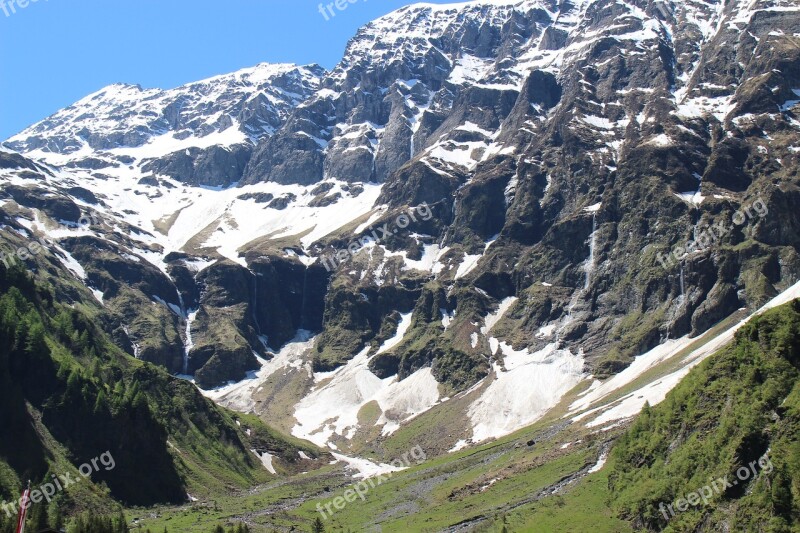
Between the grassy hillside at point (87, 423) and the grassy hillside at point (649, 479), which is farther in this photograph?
the grassy hillside at point (87, 423)

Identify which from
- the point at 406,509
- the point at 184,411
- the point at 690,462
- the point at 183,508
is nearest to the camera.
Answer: the point at 690,462

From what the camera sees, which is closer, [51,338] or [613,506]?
[613,506]

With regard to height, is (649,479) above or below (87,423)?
below

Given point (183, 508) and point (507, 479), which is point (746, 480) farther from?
point (183, 508)

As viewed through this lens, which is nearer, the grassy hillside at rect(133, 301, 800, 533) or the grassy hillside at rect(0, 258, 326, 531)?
the grassy hillside at rect(133, 301, 800, 533)

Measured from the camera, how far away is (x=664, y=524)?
80.9 m

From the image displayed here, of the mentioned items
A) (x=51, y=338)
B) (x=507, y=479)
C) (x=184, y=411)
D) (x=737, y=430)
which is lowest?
(x=507, y=479)

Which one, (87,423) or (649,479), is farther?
(87,423)

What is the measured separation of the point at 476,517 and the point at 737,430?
43277 mm

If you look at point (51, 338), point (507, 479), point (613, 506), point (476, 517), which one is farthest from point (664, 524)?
point (51, 338)

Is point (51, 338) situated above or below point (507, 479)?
above

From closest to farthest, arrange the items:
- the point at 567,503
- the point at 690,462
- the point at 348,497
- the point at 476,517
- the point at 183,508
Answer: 1. the point at 690,462
2. the point at 567,503
3. the point at 476,517
4. the point at 183,508
5. the point at 348,497

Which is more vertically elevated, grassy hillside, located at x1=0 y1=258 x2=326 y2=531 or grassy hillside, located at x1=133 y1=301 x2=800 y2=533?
grassy hillside, located at x1=0 y1=258 x2=326 y2=531

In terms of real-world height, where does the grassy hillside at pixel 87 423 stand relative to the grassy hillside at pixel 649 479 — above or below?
above
